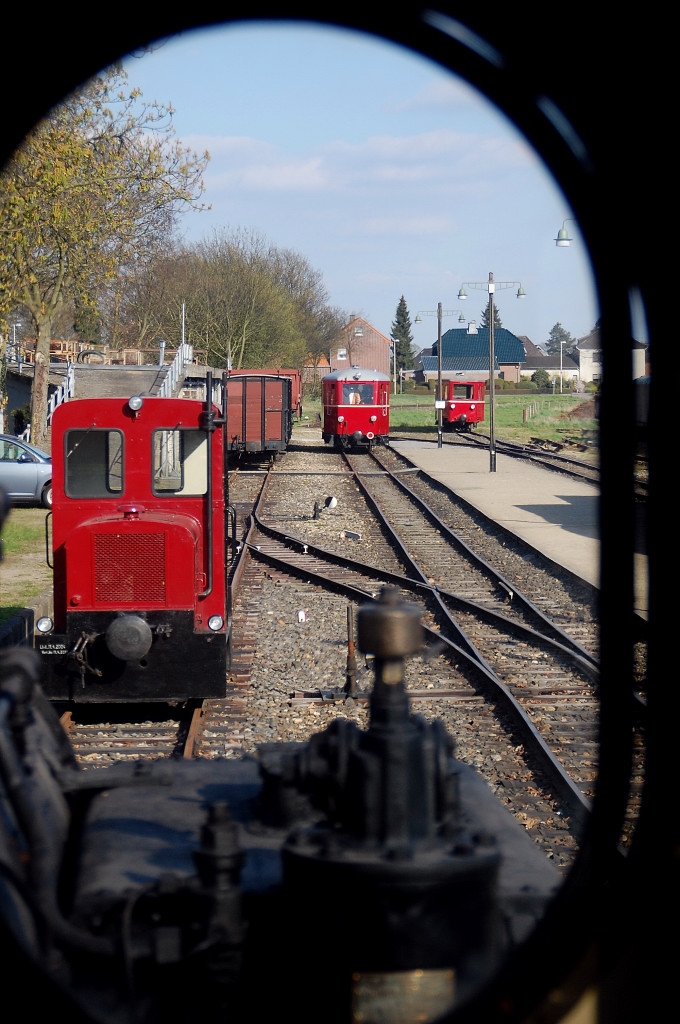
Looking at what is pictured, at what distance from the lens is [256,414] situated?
30891 millimetres

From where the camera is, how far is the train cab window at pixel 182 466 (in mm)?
7844

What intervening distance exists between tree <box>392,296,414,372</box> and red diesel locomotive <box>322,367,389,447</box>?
319ft

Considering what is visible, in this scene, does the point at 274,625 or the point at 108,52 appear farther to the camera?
the point at 274,625

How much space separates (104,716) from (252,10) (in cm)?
717

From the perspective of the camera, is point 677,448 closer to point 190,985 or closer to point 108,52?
point 108,52

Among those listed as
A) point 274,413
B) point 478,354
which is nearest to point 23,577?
point 274,413

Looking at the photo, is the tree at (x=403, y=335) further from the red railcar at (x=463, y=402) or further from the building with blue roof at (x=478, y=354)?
the red railcar at (x=463, y=402)

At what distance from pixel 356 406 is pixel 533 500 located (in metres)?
14.6

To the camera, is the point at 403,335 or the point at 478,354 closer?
the point at 478,354

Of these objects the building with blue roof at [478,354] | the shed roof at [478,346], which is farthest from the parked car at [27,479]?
the shed roof at [478,346]

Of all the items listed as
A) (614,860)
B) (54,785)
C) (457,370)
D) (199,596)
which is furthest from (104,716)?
(457,370)

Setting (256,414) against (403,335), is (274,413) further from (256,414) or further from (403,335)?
(403,335)

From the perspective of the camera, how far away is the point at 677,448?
70.0 inches

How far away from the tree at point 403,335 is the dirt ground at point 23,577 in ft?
394
